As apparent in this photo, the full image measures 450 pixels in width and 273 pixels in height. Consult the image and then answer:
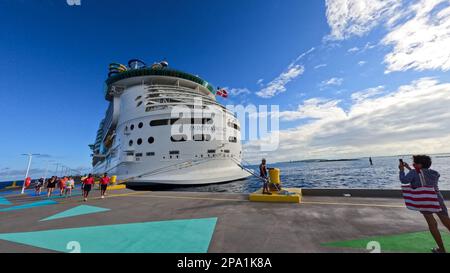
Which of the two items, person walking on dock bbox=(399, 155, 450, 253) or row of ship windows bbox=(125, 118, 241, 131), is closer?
person walking on dock bbox=(399, 155, 450, 253)

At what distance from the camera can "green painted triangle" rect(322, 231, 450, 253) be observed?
9.29 feet

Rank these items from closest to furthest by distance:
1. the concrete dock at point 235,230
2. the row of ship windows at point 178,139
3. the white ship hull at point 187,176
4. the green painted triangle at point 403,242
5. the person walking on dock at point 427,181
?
the person walking on dock at point 427,181 < the green painted triangle at point 403,242 < the concrete dock at point 235,230 < the white ship hull at point 187,176 < the row of ship windows at point 178,139

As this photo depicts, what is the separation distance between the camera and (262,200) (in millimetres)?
6699

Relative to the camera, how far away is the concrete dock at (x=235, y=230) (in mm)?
3102

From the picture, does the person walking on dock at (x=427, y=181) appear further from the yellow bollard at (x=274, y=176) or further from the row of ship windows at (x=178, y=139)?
the row of ship windows at (x=178, y=139)

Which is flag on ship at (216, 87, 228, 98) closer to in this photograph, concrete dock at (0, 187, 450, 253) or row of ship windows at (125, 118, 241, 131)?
row of ship windows at (125, 118, 241, 131)

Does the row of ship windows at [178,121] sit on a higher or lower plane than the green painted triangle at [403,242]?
higher

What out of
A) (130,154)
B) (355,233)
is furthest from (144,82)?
(355,233)

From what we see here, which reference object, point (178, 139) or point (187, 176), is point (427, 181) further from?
point (178, 139)

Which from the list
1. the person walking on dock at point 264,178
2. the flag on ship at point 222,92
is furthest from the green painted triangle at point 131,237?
the flag on ship at point 222,92

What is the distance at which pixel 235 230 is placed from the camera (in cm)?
387

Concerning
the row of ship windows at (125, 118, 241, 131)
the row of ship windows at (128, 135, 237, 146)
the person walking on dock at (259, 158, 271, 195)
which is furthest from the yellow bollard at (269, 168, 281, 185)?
the row of ship windows at (125, 118, 241, 131)
